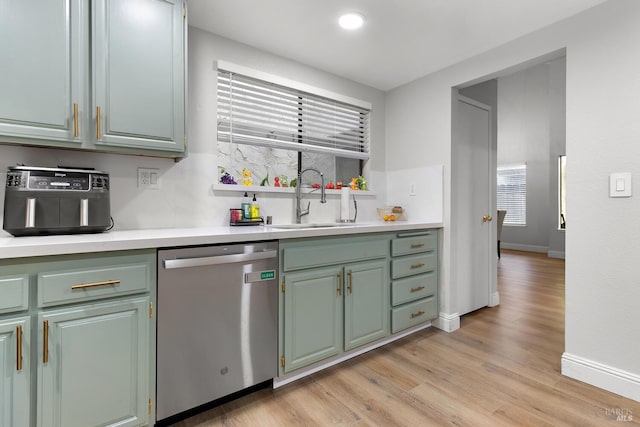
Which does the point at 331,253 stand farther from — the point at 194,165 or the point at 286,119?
the point at 286,119

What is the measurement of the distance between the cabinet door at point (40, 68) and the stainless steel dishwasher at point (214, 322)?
0.83m

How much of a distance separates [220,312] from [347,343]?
958 mm

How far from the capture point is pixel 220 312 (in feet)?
5.43

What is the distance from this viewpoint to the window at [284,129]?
2.42 meters

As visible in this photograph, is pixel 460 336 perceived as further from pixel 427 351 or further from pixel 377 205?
pixel 377 205

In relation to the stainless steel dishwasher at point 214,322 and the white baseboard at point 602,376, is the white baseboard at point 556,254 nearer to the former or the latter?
the white baseboard at point 602,376

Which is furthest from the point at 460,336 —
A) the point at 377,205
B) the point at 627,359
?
→ the point at 377,205

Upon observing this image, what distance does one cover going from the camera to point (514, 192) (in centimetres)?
748

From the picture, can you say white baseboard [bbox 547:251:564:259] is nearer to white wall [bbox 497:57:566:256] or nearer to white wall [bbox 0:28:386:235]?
white wall [bbox 497:57:566:256]

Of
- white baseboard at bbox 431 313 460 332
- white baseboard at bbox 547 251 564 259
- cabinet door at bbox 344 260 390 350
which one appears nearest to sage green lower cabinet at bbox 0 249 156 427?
cabinet door at bbox 344 260 390 350

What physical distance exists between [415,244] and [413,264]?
17 cm

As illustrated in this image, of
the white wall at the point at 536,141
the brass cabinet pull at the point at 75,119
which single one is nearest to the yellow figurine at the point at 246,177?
the brass cabinet pull at the point at 75,119

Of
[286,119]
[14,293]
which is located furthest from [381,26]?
[14,293]

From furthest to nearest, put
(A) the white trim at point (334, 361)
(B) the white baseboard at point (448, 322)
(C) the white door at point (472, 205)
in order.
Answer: (C) the white door at point (472, 205), (B) the white baseboard at point (448, 322), (A) the white trim at point (334, 361)
